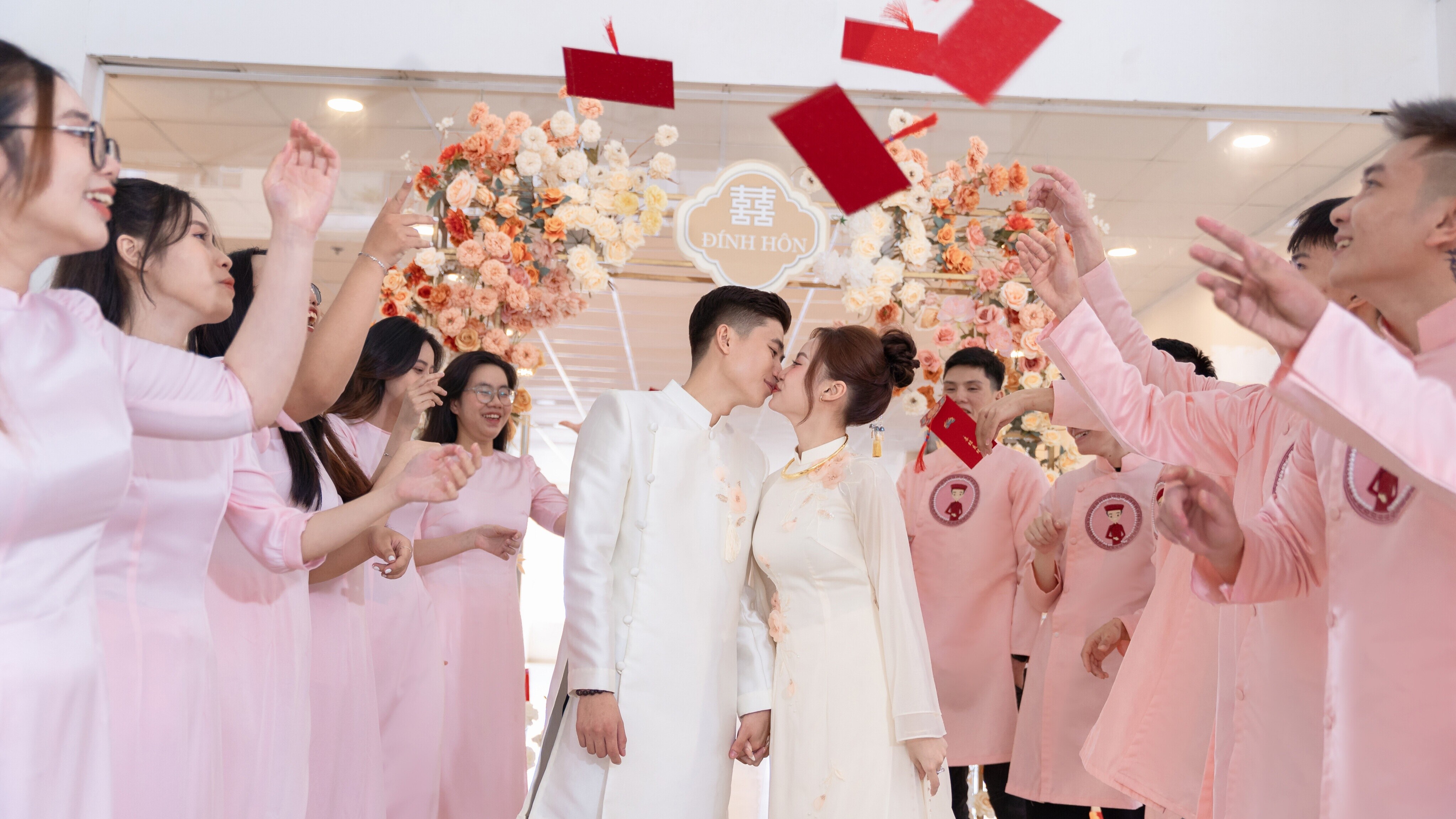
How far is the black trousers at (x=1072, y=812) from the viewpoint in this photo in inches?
124

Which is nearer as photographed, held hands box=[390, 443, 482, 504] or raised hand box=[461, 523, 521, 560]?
held hands box=[390, 443, 482, 504]

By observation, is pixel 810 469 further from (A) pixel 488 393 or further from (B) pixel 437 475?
(A) pixel 488 393

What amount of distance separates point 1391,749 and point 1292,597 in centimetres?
35

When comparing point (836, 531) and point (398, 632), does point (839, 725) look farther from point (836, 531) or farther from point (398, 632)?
point (398, 632)

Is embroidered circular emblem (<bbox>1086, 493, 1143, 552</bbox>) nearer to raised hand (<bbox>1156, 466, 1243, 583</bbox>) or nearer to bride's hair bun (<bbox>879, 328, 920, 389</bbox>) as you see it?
bride's hair bun (<bbox>879, 328, 920, 389</bbox>)

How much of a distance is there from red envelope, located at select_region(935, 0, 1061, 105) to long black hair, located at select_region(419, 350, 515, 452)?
6.91 ft

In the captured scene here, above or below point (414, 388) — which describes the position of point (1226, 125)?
above

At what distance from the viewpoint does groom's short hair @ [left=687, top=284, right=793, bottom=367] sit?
8.30 feet

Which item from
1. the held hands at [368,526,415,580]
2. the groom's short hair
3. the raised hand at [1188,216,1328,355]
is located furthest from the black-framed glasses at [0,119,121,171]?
the groom's short hair

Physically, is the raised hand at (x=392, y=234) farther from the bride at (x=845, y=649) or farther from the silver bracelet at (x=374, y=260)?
the bride at (x=845, y=649)

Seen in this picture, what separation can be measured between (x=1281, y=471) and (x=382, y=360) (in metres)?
2.51

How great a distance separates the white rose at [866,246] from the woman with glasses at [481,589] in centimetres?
133

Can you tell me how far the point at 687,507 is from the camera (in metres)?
2.33

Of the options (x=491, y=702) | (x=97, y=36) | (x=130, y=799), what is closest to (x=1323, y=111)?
(x=491, y=702)
